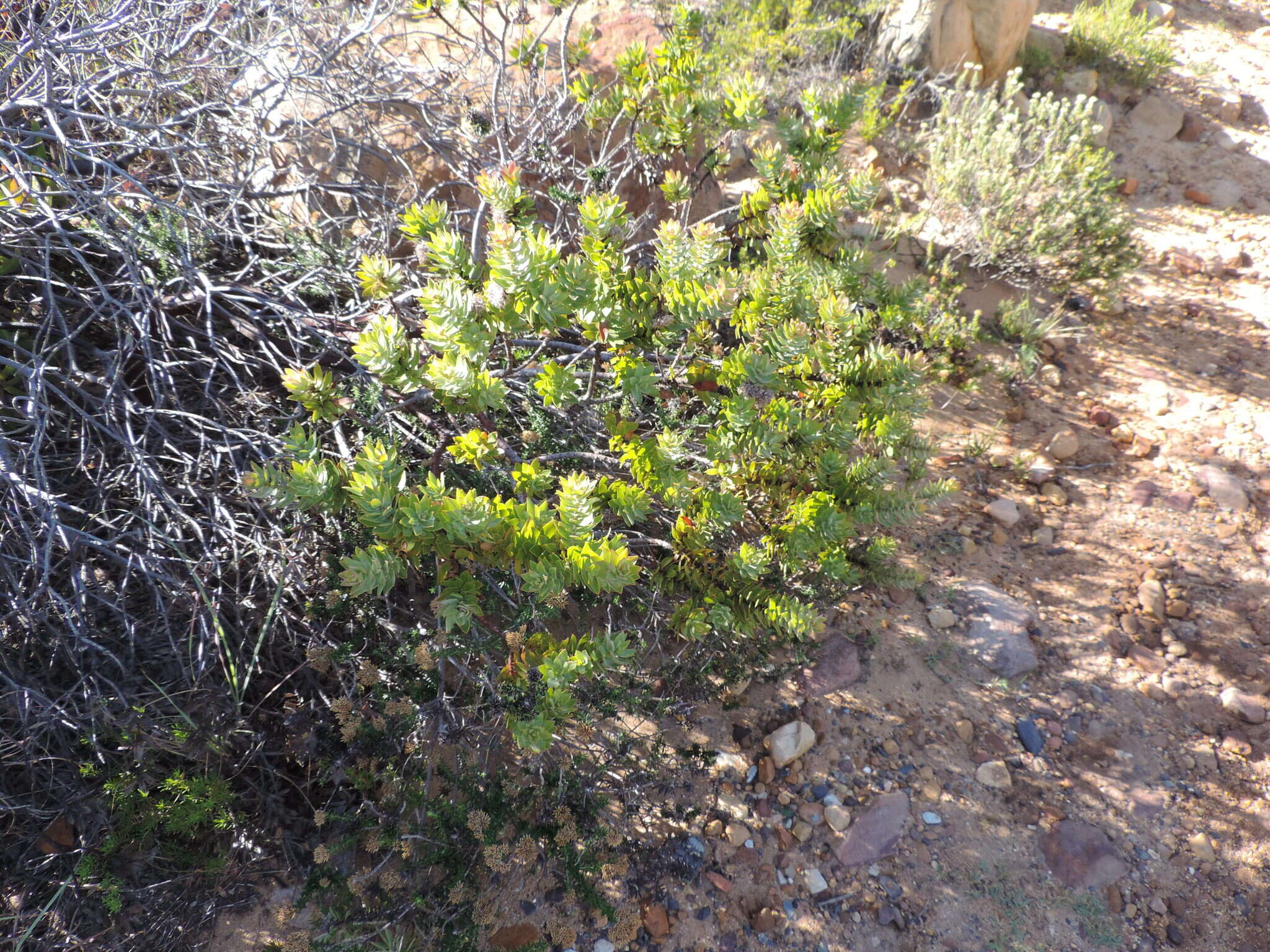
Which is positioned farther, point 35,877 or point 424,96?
point 424,96

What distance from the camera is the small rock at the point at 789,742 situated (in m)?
2.59

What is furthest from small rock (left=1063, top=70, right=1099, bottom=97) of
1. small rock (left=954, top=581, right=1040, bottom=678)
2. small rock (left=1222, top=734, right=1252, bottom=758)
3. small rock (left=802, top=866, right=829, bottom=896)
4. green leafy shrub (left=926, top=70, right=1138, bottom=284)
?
small rock (left=802, top=866, right=829, bottom=896)

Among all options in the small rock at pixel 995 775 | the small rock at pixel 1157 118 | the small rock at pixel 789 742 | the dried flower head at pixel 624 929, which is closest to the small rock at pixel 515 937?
the dried flower head at pixel 624 929

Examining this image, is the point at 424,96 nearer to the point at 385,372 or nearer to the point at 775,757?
the point at 385,372

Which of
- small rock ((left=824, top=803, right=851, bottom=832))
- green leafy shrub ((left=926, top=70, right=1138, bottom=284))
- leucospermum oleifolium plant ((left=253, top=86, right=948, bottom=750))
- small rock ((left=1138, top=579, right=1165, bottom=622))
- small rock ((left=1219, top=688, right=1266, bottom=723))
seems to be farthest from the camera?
green leafy shrub ((left=926, top=70, right=1138, bottom=284))

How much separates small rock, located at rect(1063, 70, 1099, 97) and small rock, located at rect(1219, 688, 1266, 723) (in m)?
4.97

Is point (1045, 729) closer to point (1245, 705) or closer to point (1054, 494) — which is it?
point (1245, 705)

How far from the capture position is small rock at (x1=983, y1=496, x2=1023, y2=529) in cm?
338

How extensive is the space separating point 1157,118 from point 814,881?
6.34 meters

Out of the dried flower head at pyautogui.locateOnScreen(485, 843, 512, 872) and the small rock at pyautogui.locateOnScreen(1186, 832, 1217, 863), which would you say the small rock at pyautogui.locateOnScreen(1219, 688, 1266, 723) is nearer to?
the small rock at pyautogui.locateOnScreen(1186, 832, 1217, 863)

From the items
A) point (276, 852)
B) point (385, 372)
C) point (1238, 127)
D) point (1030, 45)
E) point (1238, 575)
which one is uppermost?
point (1030, 45)

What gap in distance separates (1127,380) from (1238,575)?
1.28 meters

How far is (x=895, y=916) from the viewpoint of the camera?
2307mm

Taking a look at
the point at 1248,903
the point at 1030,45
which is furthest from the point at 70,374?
the point at 1030,45
